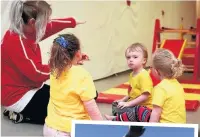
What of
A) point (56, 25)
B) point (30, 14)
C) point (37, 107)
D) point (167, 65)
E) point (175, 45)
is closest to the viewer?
point (167, 65)

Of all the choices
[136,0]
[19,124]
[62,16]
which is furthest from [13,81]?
[136,0]

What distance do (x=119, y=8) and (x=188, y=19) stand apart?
13.2 ft

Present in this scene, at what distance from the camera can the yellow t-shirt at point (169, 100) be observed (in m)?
1.80

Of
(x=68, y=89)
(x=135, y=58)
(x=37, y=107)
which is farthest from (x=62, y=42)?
(x=37, y=107)

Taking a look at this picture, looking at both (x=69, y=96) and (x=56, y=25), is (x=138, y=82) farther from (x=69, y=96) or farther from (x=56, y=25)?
(x=56, y=25)

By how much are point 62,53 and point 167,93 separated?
0.57 m

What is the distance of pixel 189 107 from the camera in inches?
118

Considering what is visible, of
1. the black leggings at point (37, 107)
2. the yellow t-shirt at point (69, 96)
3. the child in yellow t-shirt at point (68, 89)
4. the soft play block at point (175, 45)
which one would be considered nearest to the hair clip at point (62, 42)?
the child in yellow t-shirt at point (68, 89)

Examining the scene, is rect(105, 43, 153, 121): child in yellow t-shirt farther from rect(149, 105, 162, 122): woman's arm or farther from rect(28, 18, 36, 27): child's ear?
rect(28, 18, 36, 27): child's ear

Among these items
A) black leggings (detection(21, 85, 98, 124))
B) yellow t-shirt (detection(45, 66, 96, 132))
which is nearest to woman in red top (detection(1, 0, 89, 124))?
black leggings (detection(21, 85, 98, 124))

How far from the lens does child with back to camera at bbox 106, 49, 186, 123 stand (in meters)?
1.81

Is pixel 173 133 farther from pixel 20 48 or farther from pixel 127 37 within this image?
pixel 127 37

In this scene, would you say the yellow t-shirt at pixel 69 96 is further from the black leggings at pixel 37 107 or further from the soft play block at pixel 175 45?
the soft play block at pixel 175 45

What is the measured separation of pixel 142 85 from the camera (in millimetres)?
Result: 2371
